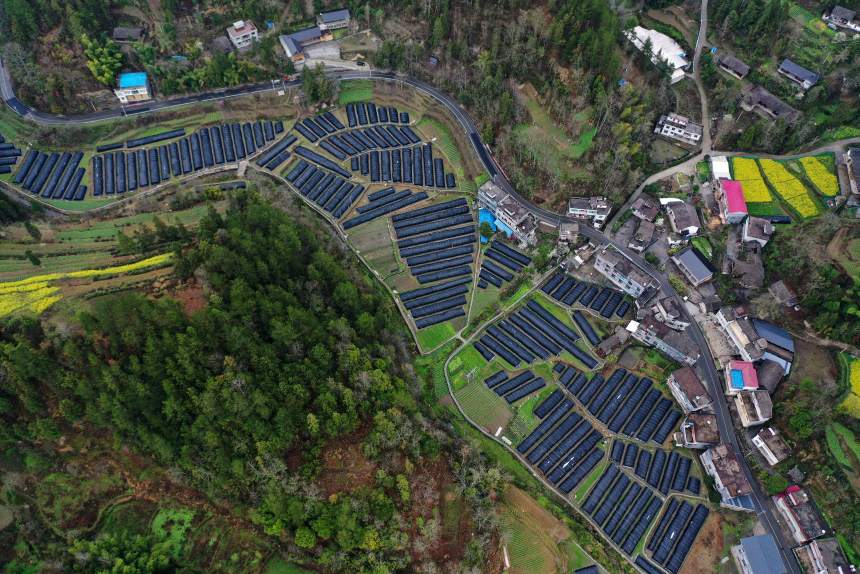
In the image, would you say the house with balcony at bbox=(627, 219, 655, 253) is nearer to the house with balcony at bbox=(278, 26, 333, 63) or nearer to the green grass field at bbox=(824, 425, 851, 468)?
the green grass field at bbox=(824, 425, 851, 468)

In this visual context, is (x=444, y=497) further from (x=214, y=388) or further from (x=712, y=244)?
(x=712, y=244)

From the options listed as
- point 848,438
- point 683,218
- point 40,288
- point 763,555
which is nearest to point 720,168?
point 683,218

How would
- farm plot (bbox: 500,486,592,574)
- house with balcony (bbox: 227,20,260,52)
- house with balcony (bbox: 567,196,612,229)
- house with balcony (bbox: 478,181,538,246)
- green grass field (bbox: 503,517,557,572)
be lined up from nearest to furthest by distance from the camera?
green grass field (bbox: 503,517,557,572) → farm plot (bbox: 500,486,592,574) → house with balcony (bbox: 478,181,538,246) → house with balcony (bbox: 567,196,612,229) → house with balcony (bbox: 227,20,260,52)

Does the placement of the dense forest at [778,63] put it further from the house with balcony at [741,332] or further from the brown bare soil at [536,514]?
the brown bare soil at [536,514]

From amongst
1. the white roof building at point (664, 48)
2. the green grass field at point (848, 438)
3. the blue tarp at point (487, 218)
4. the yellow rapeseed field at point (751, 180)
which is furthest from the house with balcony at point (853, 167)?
the blue tarp at point (487, 218)

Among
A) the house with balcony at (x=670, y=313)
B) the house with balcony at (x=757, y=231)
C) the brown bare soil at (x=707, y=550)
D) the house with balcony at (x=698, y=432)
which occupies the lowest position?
the brown bare soil at (x=707, y=550)

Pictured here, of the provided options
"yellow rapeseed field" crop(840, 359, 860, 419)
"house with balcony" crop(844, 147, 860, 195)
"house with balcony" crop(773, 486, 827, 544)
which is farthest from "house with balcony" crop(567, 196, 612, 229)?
"house with balcony" crop(773, 486, 827, 544)
